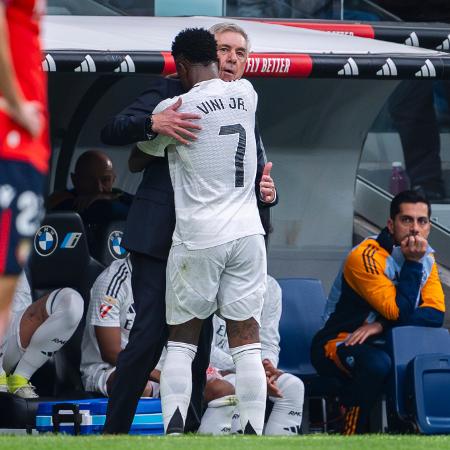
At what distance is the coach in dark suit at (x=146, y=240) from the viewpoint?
5.85 meters

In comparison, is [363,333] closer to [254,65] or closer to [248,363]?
[254,65]

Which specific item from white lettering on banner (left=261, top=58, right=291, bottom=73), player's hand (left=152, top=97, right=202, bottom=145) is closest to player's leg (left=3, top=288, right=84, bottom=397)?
white lettering on banner (left=261, top=58, right=291, bottom=73)

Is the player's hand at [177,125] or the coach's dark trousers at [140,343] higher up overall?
the player's hand at [177,125]

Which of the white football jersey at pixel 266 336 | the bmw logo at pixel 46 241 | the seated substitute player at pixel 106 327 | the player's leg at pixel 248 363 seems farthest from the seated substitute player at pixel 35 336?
the player's leg at pixel 248 363

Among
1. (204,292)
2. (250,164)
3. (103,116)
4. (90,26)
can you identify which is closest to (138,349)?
(204,292)

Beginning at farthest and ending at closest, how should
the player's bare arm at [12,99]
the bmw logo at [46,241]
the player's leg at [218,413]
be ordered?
the bmw logo at [46,241] < the player's leg at [218,413] < the player's bare arm at [12,99]

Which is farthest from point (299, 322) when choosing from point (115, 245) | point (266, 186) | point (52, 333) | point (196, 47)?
point (196, 47)

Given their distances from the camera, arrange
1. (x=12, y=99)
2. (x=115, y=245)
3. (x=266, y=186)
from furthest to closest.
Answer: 1. (x=115, y=245)
2. (x=266, y=186)
3. (x=12, y=99)

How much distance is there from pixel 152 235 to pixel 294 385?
7.01 ft

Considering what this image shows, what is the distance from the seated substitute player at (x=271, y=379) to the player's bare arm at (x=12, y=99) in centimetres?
423

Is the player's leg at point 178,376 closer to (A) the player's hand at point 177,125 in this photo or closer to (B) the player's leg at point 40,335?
(A) the player's hand at point 177,125

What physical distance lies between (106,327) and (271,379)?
935mm

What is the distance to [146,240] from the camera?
19.4ft

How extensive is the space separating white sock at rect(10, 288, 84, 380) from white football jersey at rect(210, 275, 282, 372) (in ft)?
2.66
